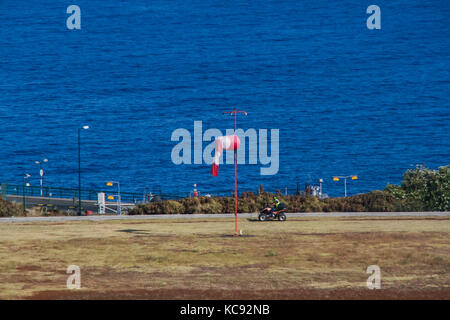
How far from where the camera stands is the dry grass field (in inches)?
846

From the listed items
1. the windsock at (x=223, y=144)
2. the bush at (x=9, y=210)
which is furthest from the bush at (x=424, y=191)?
the bush at (x=9, y=210)

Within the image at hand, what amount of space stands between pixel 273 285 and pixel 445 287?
6431 millimetres

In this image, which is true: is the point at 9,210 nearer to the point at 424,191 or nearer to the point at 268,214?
the point at 268,214

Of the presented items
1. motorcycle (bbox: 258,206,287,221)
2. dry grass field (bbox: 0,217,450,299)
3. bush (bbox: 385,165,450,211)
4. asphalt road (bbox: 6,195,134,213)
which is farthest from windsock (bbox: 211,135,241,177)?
asphalt road (bbox: 6,195,134,213)

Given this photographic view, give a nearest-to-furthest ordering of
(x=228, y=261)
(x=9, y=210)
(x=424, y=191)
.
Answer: (x=228, y=261) < (x=9, y=210) < (x=424, y=191)

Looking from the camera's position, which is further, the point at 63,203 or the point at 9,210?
the point at 63,203

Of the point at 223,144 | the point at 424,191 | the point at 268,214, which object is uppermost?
the point at 223,144

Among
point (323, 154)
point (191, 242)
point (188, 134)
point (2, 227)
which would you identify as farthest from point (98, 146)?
point (191, 242)

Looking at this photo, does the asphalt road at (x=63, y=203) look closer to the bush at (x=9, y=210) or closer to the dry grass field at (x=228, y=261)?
the bush at (x=9, y=210)

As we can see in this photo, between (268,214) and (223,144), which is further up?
(223,144)

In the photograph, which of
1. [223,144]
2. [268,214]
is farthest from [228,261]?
[268,214]

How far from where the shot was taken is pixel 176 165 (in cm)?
15812

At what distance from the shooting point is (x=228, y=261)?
2681cm
